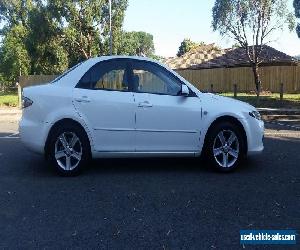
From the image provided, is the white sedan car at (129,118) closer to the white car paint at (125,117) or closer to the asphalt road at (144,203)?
the white car paint at (125,117)

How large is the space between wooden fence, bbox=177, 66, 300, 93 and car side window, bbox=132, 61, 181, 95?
2945 cm

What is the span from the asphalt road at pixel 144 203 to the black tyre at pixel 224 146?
0.21 meters

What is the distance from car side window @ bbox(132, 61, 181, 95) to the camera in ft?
21.9

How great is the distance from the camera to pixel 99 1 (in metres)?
34.8

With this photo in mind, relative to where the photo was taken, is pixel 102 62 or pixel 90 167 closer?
pixel 102 62

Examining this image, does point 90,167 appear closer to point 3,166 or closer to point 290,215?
point 3,166

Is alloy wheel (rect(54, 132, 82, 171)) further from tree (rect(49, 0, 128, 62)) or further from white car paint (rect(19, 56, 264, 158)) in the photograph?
tree (rect(49, 0, 128, 62))

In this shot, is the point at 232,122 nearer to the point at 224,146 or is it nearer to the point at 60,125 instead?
the point at 224,146

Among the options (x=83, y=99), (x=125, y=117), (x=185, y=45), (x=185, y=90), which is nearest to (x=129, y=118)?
(x=125, y=117)

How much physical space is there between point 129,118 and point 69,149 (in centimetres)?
99

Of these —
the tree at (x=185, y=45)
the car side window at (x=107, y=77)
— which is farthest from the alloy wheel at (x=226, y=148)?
the tree at (x=185, y=45)

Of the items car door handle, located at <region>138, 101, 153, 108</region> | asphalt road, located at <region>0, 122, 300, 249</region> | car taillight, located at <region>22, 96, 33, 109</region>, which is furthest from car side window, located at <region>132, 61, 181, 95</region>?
car taillight, located at <region>22, 96, 33, 109</region>

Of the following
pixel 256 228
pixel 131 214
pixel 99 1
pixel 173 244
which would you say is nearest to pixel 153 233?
pixel 173 244

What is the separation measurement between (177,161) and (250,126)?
5.10 ft
